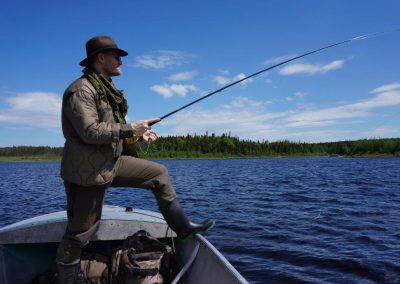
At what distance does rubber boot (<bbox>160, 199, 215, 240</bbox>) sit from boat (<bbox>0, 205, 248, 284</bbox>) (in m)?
0.19

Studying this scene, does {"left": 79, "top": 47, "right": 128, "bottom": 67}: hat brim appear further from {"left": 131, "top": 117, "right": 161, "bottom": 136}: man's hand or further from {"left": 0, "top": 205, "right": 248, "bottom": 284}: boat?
{"left": 0, "top": 205, "right": 248, "bottom": 284}: boat

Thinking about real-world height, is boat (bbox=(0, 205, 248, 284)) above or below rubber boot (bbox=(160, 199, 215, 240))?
below

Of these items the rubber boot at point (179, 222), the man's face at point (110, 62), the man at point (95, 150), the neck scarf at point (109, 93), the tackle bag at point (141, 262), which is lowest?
the tackle bag at point (141, 262)

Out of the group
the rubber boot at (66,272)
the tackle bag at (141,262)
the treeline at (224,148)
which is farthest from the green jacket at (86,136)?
the treeline at (224,148)

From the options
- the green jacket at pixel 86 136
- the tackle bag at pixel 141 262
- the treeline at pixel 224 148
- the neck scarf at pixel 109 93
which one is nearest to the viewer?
the green jacket at pixel 86 136

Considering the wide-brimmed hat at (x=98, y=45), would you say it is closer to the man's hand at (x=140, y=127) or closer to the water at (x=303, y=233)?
the man's hand at (x=140, y=127)

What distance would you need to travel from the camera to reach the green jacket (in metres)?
3.88

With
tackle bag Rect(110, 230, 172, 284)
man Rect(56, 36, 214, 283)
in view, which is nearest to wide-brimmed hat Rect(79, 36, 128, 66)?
man Rect(56, 36, 214, 283)

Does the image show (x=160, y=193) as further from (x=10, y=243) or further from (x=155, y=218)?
(x=10, y=243)

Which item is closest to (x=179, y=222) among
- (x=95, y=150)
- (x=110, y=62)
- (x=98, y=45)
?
(x=95, y=150)

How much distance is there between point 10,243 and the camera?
531 centimetres

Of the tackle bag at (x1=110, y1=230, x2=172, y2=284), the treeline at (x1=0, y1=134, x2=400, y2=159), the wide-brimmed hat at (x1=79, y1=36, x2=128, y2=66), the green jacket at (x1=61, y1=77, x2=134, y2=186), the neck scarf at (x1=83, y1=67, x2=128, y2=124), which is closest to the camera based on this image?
the green jacket at (x1=61, y1=77, x2=134, y2=186)

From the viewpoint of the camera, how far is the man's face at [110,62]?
437 cm

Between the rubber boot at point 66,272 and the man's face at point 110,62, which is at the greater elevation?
the man's face at point 110,62
